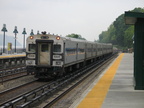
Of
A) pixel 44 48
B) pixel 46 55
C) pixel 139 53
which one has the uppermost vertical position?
pixel 44 48

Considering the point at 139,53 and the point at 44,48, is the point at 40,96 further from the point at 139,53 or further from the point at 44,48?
the point at 44,48

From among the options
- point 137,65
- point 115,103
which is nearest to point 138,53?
point 137,65

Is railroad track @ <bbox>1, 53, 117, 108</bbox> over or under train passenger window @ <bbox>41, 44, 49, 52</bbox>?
under

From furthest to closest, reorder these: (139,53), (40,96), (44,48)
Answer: (44,48) < (139,53) < (40,96)

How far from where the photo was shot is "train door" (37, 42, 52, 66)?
1745 cm

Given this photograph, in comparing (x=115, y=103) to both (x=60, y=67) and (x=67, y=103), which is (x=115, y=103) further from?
(x=60, y=67)

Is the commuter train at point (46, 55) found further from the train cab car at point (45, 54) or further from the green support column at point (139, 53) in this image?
the green support column at point (139, 53)

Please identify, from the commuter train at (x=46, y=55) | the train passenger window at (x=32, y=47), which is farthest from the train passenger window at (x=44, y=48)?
the train passenger window at (x=32, y=47)

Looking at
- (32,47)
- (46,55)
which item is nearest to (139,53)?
(46,55)

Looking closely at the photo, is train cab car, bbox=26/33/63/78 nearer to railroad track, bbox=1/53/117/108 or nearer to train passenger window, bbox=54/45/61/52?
train passenger window, bbox=54/45/61/52

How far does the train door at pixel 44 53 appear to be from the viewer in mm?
17453

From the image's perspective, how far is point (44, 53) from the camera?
17.5m

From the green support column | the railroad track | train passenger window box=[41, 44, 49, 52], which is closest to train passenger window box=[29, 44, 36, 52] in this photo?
train passenger window box=[41, 44, 49, 52]

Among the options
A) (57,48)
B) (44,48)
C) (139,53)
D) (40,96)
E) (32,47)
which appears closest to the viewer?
(40,96)
